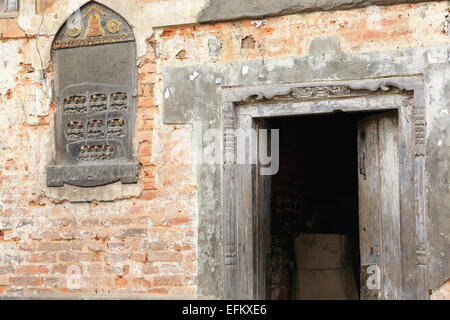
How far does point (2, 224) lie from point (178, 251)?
155 cm

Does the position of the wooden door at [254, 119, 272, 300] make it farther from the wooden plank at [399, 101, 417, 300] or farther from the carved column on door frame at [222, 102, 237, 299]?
the wooden plank at [399, 101, 417, 300]

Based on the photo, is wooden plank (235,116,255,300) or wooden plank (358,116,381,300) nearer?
wooden plank (358,116,381,300)

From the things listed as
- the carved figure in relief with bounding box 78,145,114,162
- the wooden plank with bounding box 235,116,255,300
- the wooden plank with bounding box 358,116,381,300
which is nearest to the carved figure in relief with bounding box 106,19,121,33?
the carved figure in relief with bounding box 78,145,114,162

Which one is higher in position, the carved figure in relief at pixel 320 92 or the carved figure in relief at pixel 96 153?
the carved figure in relief at pixel 320 92

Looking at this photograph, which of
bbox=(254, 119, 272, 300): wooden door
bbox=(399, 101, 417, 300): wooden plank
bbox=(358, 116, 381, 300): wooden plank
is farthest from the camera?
bbox=(254, 119, 272, 300): wooden door

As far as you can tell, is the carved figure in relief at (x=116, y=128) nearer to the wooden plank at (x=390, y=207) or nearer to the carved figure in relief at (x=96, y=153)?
the carved figure in relief at (x=96, y=153)

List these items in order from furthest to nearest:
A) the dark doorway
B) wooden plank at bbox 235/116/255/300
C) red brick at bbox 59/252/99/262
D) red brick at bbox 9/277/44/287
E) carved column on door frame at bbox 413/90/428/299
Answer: the dark doorway
red brick at bbox 9/277/44/287
red brick at bbox 59/252/99/262
wooden plank at bbox 235/116/255/300
carved column on door frame at bbox 413/90/428/299

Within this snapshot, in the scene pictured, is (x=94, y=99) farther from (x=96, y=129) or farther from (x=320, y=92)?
(x=320, y=92)

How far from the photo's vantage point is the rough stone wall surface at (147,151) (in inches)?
181

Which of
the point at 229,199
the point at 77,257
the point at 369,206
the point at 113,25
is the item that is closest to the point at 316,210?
the point at 369,206

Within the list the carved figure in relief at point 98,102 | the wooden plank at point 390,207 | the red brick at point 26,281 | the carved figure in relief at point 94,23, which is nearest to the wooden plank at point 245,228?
the wooden plank at point 390,207

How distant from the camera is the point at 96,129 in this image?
512 cm

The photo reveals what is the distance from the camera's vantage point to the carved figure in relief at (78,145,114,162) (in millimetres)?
5073

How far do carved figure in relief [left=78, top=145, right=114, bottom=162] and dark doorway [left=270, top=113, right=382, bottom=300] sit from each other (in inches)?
98.8
